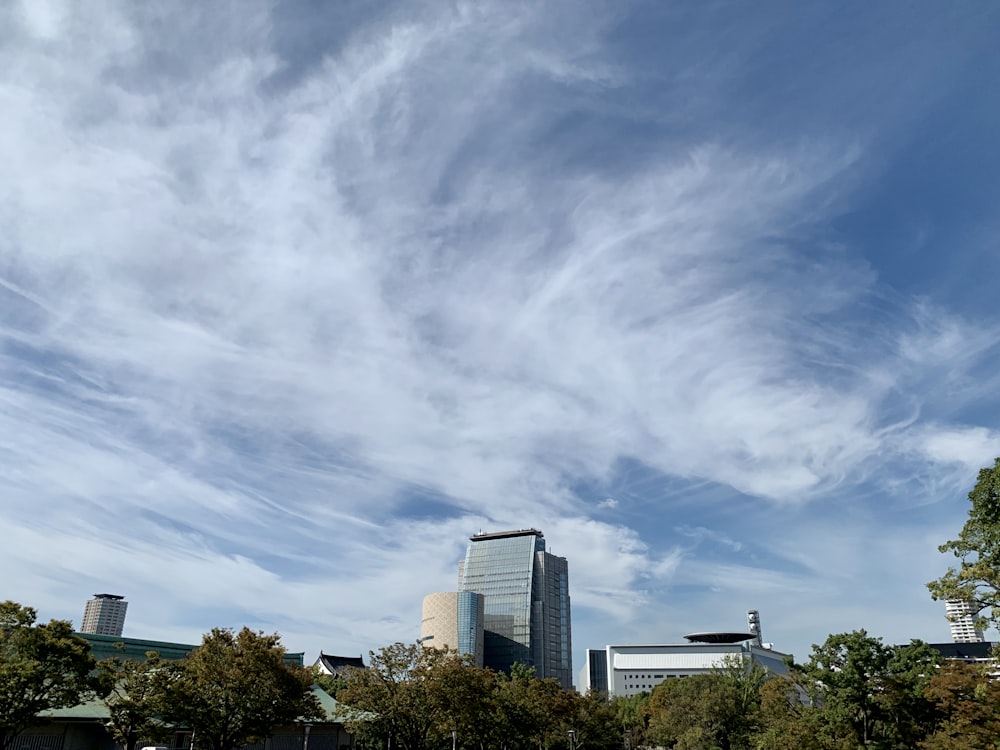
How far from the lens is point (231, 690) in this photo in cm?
3706

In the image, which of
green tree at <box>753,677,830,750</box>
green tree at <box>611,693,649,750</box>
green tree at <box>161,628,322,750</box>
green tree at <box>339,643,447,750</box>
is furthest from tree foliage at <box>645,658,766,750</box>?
green tree at <box>161,628,322,750</box>

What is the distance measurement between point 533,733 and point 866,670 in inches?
1076

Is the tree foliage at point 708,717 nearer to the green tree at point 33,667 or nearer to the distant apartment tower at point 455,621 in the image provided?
the green tree at point 33,667

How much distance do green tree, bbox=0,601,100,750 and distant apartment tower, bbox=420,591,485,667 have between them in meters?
150

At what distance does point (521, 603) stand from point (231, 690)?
15575 cm

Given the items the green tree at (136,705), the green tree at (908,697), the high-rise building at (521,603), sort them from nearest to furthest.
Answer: the green tree at (136,705) < the green tree at (908,697) < the high-rise building at (521,603)

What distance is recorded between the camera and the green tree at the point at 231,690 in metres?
36.8

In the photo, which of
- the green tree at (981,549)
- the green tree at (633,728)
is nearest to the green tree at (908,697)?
the green tree at (981,549)

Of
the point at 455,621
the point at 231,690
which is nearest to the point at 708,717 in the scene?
the point at 231,690

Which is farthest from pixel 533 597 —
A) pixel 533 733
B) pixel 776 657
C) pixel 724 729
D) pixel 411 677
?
pixel 411 677

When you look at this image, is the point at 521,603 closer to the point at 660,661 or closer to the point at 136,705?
the point at 660,661

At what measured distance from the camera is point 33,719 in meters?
32.0

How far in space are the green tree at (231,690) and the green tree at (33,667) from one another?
530 centimetres

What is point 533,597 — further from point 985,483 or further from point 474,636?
point 985,483
